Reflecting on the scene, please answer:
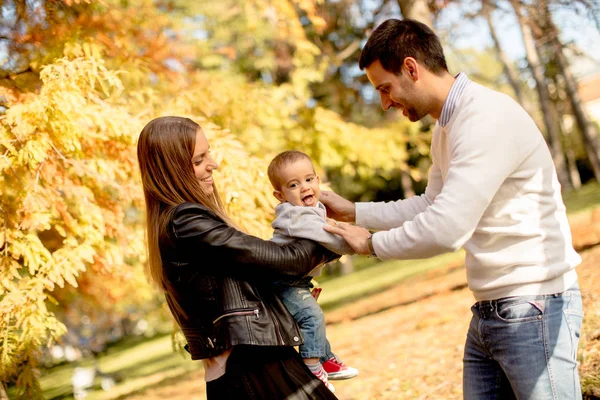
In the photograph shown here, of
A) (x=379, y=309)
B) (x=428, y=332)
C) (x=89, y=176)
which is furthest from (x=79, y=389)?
(x=89, y=176)

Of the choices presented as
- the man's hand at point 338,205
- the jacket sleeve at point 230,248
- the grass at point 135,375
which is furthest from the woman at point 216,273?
the grass at point 135,375

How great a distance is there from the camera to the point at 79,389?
13.7 metres

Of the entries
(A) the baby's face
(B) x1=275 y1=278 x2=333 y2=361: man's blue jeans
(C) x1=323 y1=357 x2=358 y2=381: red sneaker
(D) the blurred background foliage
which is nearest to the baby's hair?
(A) the baby's face

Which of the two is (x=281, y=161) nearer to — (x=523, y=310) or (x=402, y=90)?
(x=402, y=90)

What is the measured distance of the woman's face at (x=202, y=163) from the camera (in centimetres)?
274

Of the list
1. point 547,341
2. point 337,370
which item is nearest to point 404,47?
point 547,341

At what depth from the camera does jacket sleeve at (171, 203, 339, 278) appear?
8.30 feet

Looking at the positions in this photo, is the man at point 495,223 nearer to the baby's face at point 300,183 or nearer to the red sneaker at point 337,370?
the baby's face at point 300,183

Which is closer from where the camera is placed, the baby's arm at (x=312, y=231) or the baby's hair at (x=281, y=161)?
the baby's arm at (x=312, y=231)

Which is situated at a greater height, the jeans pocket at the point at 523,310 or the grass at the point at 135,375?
the jeans pocket at the point at 523,310

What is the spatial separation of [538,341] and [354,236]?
767 millimetres

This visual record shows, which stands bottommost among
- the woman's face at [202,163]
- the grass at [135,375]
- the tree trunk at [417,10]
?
the grass at [135,375]

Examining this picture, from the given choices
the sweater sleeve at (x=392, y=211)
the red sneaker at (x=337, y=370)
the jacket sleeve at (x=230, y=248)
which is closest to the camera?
the jacket sleeve at (x=230, y=248)

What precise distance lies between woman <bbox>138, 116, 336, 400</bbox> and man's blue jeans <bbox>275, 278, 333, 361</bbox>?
0.13m
